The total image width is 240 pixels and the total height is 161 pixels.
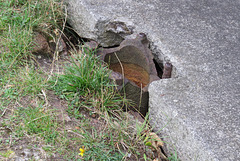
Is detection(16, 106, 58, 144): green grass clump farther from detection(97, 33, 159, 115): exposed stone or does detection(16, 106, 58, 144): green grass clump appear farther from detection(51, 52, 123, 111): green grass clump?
detection(97, 33, 159, 115): exposed stone

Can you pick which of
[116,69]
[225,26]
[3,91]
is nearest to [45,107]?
[3,91]

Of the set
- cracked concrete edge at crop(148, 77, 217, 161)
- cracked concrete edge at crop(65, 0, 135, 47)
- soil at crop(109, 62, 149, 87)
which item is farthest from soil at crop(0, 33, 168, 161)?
cracked concrete edge at crop(65, 0, 135, 47)

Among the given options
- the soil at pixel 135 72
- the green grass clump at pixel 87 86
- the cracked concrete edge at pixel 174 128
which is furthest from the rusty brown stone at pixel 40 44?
the cracked concrete edge at pixel 174 128

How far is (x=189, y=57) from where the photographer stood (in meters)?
2.09

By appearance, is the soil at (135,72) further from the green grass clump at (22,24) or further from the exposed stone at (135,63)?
the green grass clump at (22,24)

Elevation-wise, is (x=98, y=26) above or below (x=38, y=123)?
above

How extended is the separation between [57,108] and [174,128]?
0.83 meters

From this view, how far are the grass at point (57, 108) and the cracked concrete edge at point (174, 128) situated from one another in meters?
0.13

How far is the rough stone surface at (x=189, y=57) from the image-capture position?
1.65 metres

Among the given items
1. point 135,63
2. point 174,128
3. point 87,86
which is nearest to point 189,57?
point 135,63

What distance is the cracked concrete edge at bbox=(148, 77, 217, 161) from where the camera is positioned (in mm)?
1596

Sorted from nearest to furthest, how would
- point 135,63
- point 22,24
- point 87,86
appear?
point 87,86 → point 135,63 → point 22,24

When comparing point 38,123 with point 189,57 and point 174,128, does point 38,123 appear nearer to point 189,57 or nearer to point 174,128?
point 174,128

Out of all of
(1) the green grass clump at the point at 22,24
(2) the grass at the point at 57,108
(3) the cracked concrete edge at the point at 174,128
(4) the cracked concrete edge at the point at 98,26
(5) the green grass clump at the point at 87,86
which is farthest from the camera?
(4) the cracked concrete edge at the point at 98,26
